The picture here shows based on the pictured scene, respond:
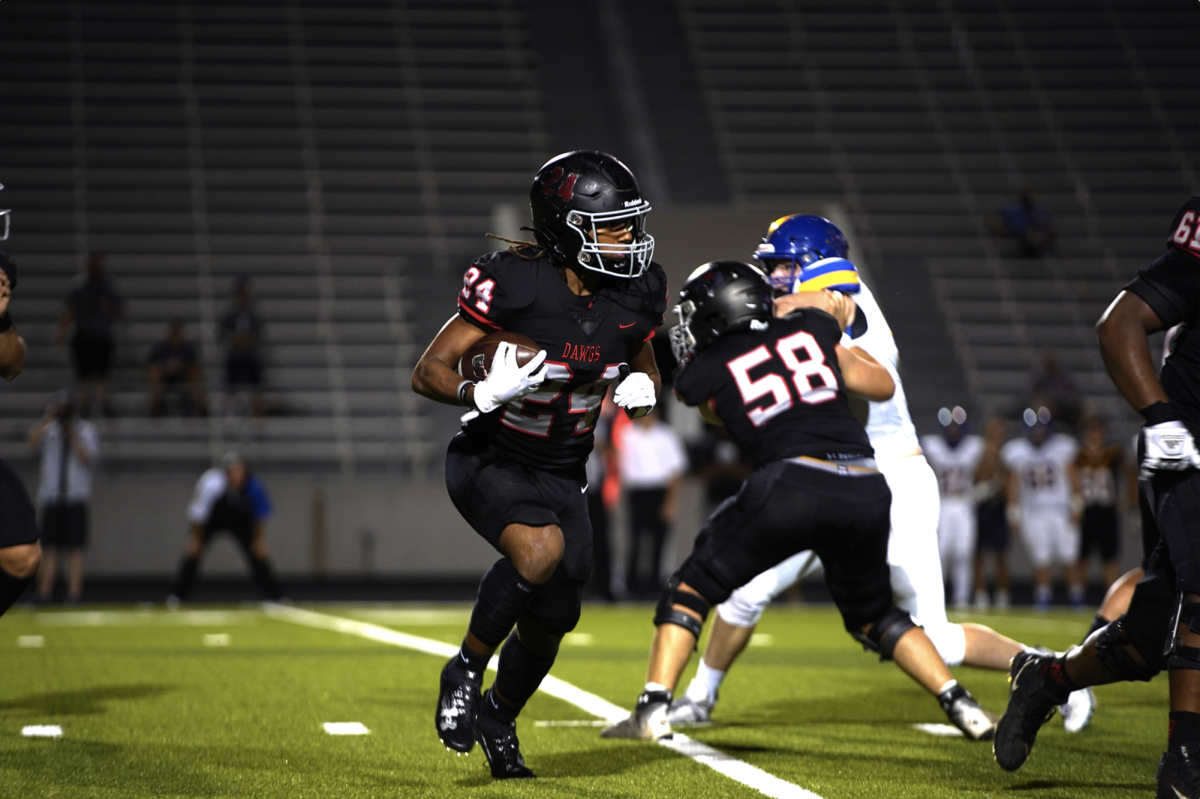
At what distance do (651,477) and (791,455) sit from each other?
27.3 feet

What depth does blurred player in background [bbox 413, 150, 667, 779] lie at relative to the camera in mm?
3871

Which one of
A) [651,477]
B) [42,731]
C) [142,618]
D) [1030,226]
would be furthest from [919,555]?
[1030,226]

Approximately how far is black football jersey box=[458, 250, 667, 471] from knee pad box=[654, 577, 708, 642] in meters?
0.72

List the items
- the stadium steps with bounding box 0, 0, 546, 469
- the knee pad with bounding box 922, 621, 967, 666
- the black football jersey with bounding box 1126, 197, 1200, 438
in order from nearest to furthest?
1. the black football jersey with bounding box 1126, 197, 1200, 438
2. the knee pad with bounding box 922, 621, 967, 666
3. the stadium steps with bounding box 0, 0, 546, 469

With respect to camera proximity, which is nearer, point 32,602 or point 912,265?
point 32,602

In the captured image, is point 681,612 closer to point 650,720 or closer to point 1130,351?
point 650,720

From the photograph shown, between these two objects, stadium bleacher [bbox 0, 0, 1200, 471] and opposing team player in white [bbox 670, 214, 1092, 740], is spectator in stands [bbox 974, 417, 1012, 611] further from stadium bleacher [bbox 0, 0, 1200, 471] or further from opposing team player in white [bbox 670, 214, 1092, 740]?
opposing team player in white [bbox 670, 214, 1092, 740]

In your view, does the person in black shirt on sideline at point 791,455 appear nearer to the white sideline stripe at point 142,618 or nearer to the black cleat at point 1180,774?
the black cleat at point 1180,774

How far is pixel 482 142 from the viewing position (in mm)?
20125

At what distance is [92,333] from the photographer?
589 inches

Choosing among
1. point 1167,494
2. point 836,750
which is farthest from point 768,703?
point 1167,494

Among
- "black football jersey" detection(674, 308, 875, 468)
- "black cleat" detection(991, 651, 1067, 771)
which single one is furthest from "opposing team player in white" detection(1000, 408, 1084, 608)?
"black cleat" detection(991, 651, 1067, 771)

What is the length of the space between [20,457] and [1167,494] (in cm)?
1343

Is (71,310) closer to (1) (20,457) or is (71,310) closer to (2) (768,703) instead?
(1) (20,457)
